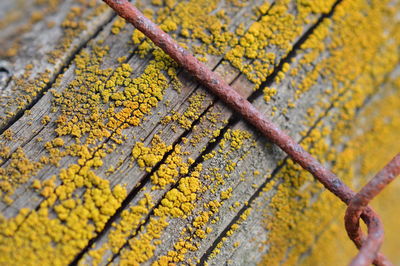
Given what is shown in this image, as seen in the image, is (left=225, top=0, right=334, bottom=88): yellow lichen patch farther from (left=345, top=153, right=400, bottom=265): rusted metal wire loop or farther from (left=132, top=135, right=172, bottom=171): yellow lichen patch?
(left=345, top=153, right=400, bottom=265): rusted metal wire loop

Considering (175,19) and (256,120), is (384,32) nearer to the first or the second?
(256,120)

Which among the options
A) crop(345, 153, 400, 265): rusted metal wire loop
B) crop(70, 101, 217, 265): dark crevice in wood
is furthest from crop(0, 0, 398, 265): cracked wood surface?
crop(345, 153, 400, 265): rusted metal wire loop

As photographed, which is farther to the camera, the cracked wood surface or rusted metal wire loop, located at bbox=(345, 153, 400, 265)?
the cracked wood surface

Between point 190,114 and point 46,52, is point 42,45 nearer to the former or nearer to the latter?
point 46,52

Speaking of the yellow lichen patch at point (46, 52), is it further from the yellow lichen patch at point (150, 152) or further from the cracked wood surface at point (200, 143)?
the yellow lichen patch at point (150, 152)

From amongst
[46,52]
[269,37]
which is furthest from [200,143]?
[46,52]

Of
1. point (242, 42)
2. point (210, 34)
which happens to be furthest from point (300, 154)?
point (210, 34)

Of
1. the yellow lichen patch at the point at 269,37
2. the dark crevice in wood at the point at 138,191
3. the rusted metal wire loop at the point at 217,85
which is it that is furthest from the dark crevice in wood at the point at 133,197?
the yellow lichen patch at the point at 269,37
